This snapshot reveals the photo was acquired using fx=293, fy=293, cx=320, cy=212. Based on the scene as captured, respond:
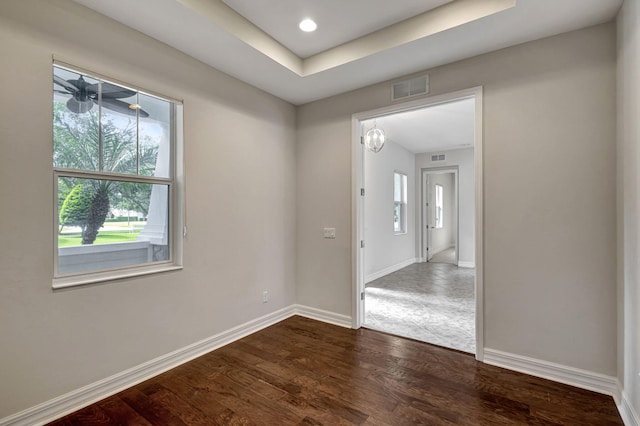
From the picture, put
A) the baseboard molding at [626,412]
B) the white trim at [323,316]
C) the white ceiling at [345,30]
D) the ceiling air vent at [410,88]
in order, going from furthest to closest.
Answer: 1. the white trim at [323,316]
2. the ceiling air vent at [410,88]
3. the white ceiling at [345,30]
4. the baseboard molding at [626,412]

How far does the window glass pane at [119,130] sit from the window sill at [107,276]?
2.63ft

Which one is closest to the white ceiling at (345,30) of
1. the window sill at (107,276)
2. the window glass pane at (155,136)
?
the window glass pane at (155,136)

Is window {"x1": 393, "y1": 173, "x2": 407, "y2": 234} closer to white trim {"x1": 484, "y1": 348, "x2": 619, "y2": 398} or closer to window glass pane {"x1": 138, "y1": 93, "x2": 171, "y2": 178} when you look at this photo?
white trim {"x1": 484, "y1": 348, "x2": 619, "y2": 398}

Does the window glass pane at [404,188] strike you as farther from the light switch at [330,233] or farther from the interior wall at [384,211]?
the light switch at [330,233]

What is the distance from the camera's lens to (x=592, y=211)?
224 cm

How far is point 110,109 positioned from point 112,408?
219 cm

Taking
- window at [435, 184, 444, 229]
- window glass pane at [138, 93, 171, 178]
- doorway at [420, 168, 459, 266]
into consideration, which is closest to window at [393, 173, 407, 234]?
doorway at [420, 168, 459, 266]

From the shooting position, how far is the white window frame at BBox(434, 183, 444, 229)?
393 inches

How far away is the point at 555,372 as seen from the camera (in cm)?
235

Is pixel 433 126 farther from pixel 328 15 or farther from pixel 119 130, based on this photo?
pixel 119 130

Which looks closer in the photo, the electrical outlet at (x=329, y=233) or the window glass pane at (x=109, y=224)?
the window glass pane at (x=109, y=224)

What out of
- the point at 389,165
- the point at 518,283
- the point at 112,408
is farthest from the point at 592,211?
the point at 389,165

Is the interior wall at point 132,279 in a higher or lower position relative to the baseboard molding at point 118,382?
higher

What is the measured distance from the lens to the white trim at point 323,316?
11.5 ft
